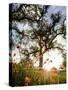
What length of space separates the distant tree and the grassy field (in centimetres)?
8

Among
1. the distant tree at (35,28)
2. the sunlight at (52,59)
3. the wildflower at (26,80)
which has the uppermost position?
the distant tree at (35,28)

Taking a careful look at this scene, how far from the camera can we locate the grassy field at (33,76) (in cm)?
180

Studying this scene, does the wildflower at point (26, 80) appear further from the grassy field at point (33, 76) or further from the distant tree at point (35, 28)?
the distant tree at point (35, 28)

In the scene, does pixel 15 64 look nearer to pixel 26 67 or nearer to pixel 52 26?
pixel 26 67

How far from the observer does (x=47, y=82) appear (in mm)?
1850

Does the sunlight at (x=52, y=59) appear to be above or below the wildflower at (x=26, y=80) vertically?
above

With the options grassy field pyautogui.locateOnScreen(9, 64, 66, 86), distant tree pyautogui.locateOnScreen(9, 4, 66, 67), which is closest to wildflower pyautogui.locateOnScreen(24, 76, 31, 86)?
grassy field pyautogui.locateOnScreen(9, 64, 66, 86)

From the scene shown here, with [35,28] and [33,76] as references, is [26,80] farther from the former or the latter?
[35,28]

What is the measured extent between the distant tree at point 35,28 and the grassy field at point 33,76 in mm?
82

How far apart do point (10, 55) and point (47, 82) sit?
14.8 inches

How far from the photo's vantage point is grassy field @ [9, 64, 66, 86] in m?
1.80

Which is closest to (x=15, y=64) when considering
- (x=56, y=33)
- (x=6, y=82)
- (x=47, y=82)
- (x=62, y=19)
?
(x=6, y=82)

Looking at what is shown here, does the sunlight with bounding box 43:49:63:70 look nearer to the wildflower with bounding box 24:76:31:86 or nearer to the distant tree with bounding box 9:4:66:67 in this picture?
the distant tree with bounding box 9:4:66:67

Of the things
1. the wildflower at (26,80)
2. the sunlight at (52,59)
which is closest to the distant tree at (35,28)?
the sunlight at (52,59)
